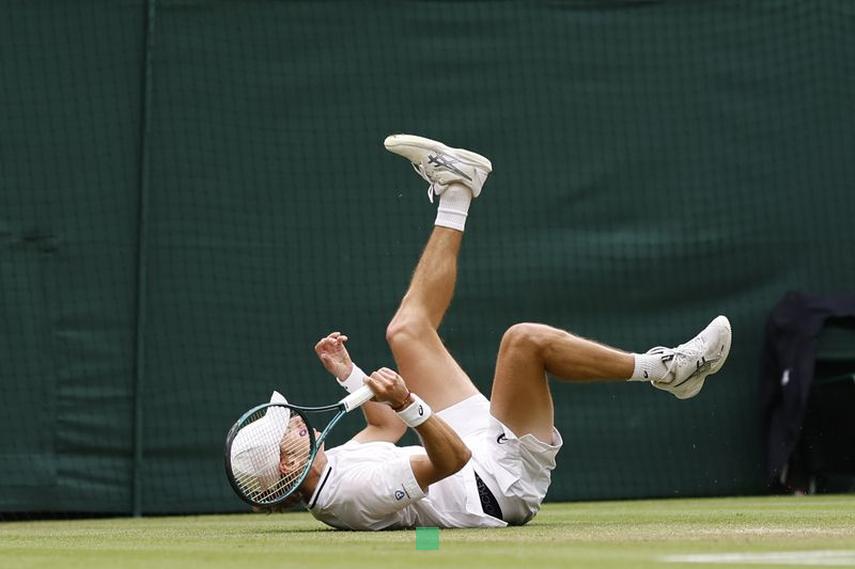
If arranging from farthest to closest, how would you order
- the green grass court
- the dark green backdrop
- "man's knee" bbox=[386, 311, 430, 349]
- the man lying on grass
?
the dark green backdrop → "man's knee" bbox=[386, 311, 430, 349] → the man lying on grass → the green grass court

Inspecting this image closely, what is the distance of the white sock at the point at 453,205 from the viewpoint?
670cm

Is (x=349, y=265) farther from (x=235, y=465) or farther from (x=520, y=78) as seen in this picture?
(x=235, y=465)

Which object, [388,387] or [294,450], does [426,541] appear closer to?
[388,387]

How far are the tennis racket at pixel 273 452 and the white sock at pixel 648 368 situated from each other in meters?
1.04

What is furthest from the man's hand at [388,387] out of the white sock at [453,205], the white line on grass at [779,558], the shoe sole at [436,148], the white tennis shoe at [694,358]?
the shoe sole at [436,148]

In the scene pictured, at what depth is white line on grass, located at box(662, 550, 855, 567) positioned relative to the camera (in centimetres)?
399

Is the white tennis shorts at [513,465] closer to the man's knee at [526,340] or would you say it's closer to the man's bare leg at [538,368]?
the man's bare leg at [538,368]

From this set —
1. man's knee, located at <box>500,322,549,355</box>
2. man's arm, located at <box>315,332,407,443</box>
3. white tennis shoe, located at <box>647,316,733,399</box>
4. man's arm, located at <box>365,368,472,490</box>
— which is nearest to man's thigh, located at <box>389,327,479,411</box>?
A: man's arm, located at <box>315,332,407,443</box>

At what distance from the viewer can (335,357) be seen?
6.35 m

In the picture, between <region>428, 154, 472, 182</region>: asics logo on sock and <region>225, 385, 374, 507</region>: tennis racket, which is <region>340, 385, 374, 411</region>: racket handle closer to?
<region>225, 385, 374, 507</region>: tennis racket

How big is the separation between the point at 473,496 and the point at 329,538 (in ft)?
2.19

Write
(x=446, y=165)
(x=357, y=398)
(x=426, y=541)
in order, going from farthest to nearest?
(x=446, y=165), (x=357, y=398), (x=426, y=541)

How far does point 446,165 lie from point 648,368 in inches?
56.2

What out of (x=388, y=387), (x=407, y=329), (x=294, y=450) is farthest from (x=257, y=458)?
(x=407, y=329)
